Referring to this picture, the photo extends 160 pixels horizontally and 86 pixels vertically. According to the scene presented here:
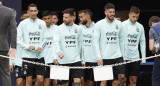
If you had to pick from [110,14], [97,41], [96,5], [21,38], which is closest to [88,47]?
[97,41]

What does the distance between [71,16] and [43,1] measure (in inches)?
263

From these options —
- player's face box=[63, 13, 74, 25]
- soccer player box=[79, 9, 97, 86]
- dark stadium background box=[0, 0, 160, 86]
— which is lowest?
soccer player box=[79, 9, 97, 86]

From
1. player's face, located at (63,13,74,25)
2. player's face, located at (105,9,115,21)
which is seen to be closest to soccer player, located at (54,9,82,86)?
player's face, located at (63,13,74,25)

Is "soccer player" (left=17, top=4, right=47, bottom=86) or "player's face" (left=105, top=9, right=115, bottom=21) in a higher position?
"player's face" (left=105, top=9, right=115, bottom=21)

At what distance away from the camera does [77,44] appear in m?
10.8

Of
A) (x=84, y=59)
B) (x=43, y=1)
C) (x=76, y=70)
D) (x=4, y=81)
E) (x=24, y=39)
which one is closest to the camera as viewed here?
(x=4, y=81)

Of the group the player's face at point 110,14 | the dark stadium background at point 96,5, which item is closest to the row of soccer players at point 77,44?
the player's face at point 110,14

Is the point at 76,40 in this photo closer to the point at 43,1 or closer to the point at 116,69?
the point at 116,69

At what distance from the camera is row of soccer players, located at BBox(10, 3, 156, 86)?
10711mm

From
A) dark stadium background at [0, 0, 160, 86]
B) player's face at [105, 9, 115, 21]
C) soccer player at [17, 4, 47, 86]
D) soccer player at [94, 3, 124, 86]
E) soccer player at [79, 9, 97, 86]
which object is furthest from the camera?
Result: dark stadium background at [0, 0, 160, 86]

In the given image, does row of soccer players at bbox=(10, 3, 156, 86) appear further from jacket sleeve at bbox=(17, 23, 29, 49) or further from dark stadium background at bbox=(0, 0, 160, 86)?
dark stadium background at bbox=(0, 0, 160, 86)

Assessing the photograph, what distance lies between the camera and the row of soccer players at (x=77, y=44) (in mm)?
10711

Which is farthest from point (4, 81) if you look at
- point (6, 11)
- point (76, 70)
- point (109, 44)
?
point (109, 44)

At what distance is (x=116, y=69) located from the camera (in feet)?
35.9
